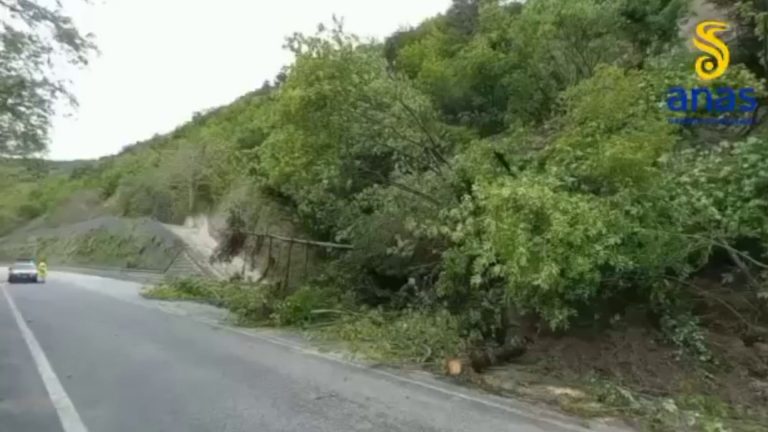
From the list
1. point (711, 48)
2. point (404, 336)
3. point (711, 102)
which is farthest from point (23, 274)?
point (711, 102)

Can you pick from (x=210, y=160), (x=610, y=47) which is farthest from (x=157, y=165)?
(x=610, y=47)

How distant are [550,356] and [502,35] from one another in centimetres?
1602

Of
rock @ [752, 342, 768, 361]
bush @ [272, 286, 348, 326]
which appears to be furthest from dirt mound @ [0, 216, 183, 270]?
rock @ [752, 342, 768, 361]

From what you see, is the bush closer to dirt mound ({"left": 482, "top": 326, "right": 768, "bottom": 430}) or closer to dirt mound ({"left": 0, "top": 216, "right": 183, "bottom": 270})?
dirt mound ({"left": 482, "top": 326, "right": 768, "bottom": 430})

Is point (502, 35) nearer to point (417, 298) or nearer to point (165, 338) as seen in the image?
point (417, 298)

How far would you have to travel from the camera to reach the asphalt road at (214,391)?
7293mm

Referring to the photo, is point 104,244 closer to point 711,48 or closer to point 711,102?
point 711,48

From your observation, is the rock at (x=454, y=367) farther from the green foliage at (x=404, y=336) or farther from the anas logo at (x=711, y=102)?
the anas logo at (x=711, y=102)

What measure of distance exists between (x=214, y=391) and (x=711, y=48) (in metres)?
14.7

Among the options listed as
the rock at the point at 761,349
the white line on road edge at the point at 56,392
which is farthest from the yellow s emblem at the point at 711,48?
the white line on road edge at the point at 56,392

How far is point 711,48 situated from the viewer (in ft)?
56.3

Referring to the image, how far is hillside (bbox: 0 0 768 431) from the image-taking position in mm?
9492

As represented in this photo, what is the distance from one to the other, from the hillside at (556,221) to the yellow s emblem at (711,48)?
0.40 m

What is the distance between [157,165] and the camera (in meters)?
70.2
